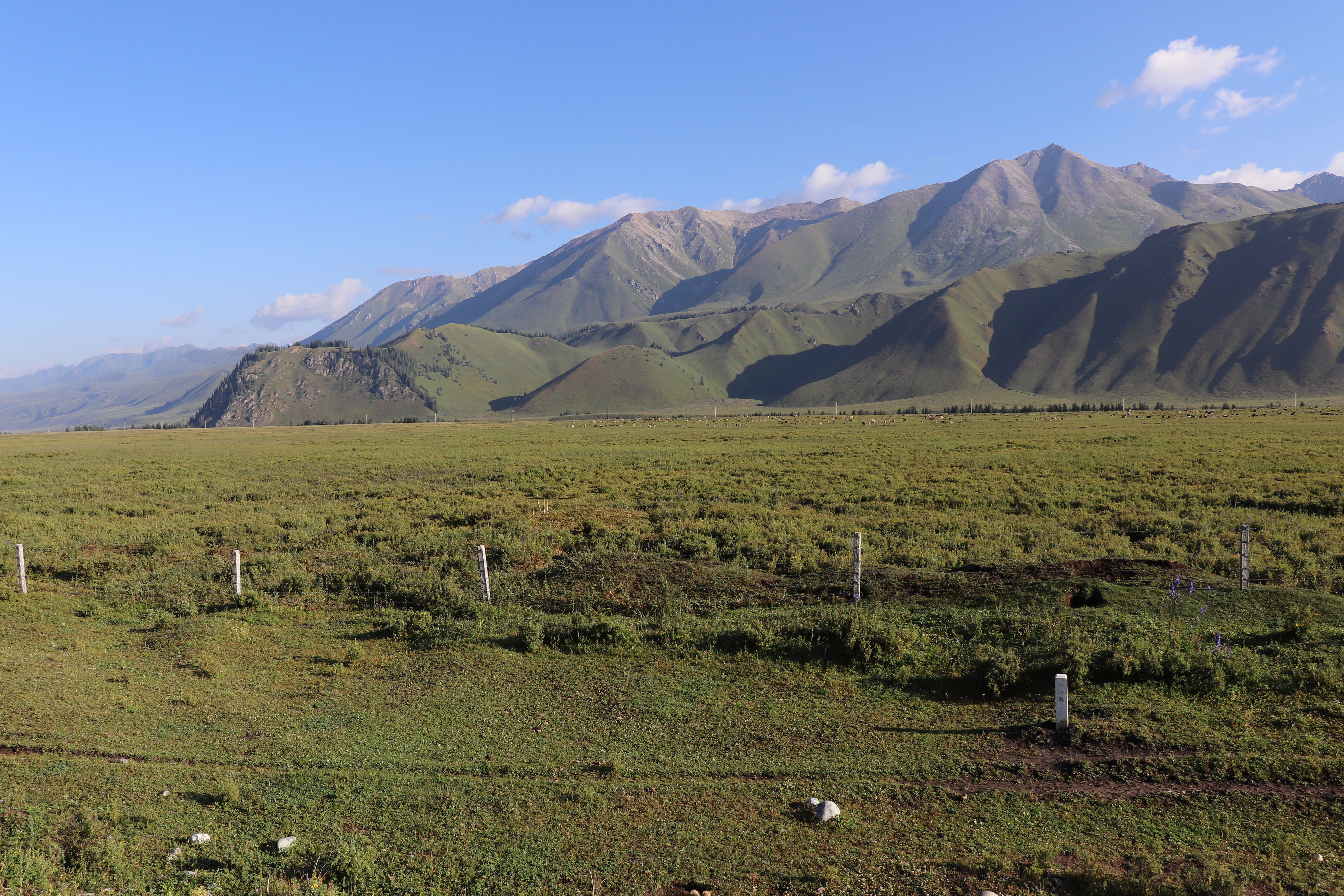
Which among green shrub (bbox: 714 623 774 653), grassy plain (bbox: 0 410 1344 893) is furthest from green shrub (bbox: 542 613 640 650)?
green shrub (bbox: 714 623 774 653)

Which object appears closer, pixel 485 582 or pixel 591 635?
pixel 591 635

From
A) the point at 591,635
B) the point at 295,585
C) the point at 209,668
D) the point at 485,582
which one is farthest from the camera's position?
the point at 295,585

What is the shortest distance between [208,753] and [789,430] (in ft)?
307

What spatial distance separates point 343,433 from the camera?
134m

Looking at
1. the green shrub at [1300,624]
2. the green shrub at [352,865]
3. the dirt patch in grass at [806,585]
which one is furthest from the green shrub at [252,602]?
the green shrub at [1300,624]

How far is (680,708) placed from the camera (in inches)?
448

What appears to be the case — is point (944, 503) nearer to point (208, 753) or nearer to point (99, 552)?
point (208, 753)

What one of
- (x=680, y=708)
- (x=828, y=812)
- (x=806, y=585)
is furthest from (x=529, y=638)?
(x=828, y=812)

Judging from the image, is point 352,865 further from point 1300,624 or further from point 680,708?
point 1300,624

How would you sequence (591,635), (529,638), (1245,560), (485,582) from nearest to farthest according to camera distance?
(529,638) < (591,635) < (1245,560) < (485,582)

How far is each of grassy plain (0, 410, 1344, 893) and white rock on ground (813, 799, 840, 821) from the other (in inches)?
4.2

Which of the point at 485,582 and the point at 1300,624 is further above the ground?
the point at 485,582

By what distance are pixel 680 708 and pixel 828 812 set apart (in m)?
3.76

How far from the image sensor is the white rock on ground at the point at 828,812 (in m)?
7.95
